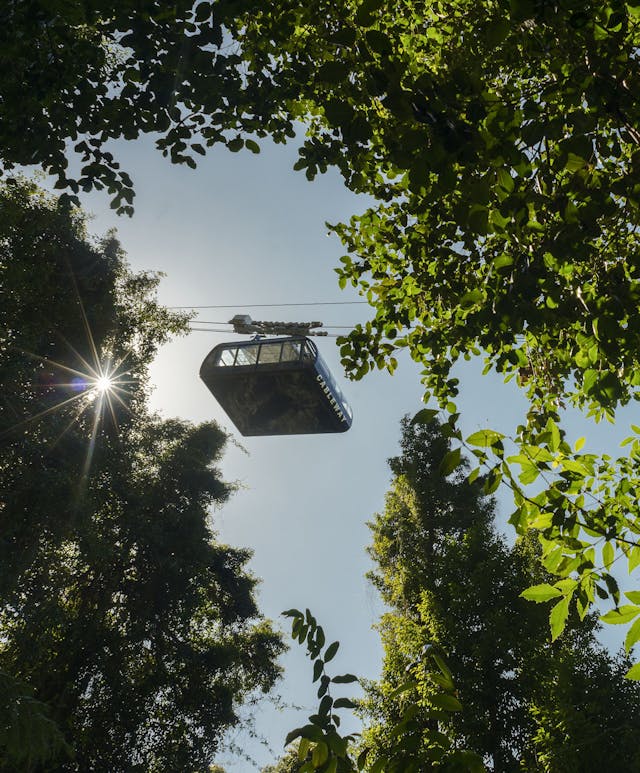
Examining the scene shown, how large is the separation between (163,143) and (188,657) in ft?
57.4

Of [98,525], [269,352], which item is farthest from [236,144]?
[98,525]

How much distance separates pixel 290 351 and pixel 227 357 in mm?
2042

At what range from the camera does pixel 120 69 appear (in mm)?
4211

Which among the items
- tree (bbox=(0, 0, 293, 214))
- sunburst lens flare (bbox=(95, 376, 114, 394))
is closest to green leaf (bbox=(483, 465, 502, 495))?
tree (bbox=(0, 0, 293, 214))

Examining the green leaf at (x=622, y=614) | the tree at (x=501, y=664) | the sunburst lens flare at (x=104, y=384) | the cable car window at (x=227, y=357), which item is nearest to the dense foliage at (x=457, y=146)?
the green leaf at (x=622, y=614)

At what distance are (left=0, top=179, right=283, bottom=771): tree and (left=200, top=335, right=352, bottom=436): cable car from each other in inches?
135

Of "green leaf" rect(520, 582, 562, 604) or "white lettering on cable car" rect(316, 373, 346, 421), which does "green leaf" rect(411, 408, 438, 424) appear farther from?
"white lettering on cable car" rect(316, 373, 346, 421)

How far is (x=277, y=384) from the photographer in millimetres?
15664

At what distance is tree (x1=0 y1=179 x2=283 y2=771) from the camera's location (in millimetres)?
14016

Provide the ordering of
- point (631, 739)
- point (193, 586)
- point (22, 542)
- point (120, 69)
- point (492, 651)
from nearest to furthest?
point (120, 69), point (631, 739), point (492, 651), point (22, 542), point (193, 586)

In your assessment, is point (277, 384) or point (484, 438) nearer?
point (484, 438)

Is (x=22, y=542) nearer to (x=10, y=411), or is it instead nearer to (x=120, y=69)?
(x=10, y=411)

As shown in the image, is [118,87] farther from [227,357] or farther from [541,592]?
[227,357]

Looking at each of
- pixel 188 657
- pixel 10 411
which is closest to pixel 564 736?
pixel 188 657
